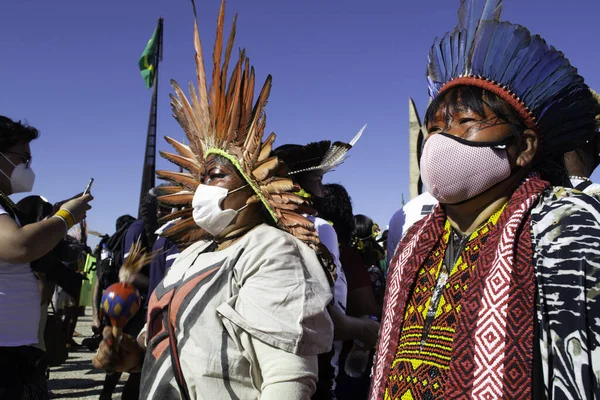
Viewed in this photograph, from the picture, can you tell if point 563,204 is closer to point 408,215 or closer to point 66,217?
point 408,215

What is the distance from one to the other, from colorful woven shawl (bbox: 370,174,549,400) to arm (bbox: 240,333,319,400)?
20.6 inches

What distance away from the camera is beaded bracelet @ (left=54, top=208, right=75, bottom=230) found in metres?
3.12

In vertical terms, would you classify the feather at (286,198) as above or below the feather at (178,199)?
below

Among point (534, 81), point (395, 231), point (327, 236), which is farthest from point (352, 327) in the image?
point (534, 81)

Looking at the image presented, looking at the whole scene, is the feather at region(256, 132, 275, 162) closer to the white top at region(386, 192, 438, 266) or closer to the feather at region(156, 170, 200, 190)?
the feather at region(156, 170, 200, 190)

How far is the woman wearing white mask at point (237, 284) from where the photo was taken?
193 centimetres

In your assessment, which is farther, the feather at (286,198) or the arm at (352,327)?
the arm at (352,327)

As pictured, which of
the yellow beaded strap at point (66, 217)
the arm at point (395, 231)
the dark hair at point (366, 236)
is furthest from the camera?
the dark hair at point (366, 236)

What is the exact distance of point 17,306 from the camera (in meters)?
2.98

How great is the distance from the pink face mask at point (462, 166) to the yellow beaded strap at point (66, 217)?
216 centimetres

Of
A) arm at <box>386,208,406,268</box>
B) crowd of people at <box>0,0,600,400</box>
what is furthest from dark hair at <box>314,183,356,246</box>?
crowd of people at <box>0,0,600,400</box>

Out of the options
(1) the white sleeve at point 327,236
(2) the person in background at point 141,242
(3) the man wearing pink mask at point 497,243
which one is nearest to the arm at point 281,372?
(3) the man wearing pink mask at point 497,243

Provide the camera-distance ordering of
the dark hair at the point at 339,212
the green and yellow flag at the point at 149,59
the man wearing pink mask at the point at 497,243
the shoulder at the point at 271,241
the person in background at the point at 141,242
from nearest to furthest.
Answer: the man wearing pink mask at the point at 497,243 < the shoulder at the point at 271,241 < the dark hair at the point at 339,212 < the person in background at the point at 141,242 < the green and yellow flag at the point at 149,59

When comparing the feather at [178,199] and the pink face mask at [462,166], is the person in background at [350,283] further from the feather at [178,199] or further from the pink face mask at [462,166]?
the pink face mask at [462,166]
